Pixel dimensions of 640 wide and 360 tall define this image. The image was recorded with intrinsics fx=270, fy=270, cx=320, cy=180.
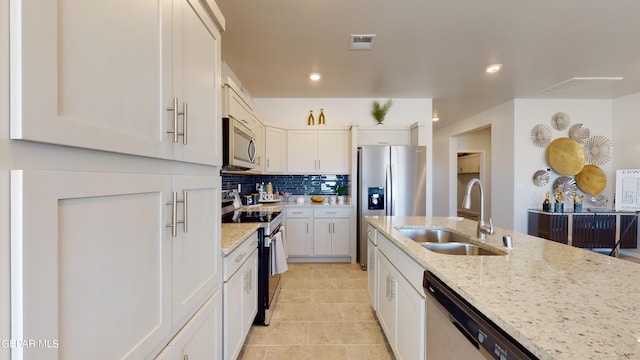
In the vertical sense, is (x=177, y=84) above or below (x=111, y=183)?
above

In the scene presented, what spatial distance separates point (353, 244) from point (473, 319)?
3.18m

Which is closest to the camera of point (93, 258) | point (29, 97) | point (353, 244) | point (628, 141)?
point (29, 97)

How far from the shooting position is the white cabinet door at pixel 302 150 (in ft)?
13.9

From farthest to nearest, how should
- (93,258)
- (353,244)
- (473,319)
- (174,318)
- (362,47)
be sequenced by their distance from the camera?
(353,244)
(362,47)
(174,318)
(473,319)
(93,258)

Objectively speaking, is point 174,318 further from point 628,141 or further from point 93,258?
point 628,141

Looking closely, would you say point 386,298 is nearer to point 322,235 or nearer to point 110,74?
point 110,74

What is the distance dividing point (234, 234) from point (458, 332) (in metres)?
1.38

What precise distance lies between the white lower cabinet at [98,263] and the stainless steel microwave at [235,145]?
1.03 meters

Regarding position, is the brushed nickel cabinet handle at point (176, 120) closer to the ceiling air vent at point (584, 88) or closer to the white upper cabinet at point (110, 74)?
the white upper cabinet at point (110, 74)

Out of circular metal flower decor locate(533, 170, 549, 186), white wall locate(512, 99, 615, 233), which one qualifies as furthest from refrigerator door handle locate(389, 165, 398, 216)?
circular metal flower decor locate(533, 170, 549, 186)

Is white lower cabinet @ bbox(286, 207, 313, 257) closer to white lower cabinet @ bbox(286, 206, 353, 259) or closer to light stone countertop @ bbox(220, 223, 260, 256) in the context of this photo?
white lower cabinet @ bbox(286, 206, 353, 259)

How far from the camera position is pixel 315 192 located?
14.8 feet

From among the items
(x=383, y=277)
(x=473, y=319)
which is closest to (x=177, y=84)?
(x=473, y=319)

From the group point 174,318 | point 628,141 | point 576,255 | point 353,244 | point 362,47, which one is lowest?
point 353,244
